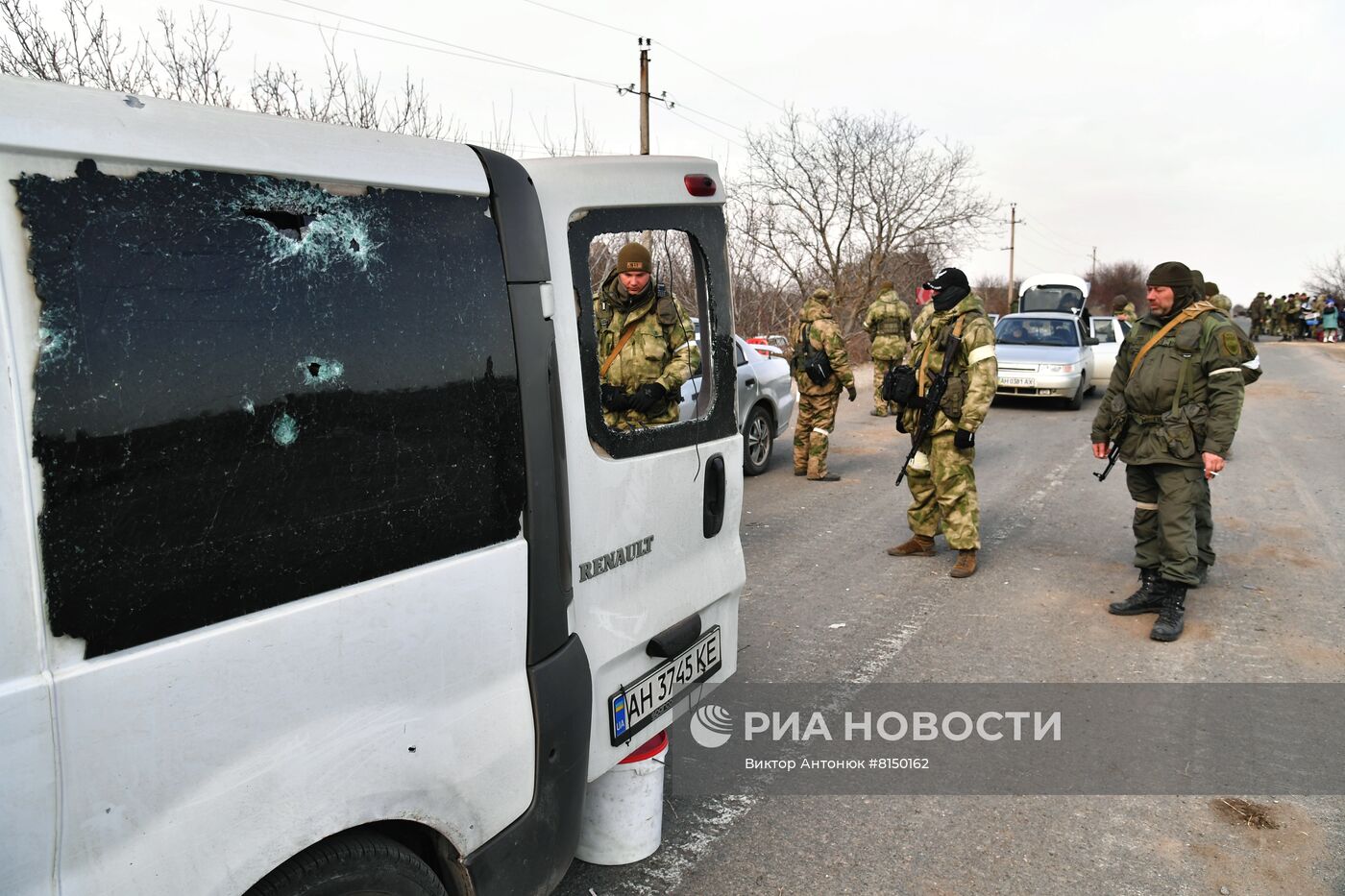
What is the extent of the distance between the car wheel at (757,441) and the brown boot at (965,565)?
3420mm

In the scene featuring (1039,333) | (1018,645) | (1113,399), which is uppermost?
(1113,399)

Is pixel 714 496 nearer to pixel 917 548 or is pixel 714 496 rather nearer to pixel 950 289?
pixel 950 289

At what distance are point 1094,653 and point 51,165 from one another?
4.78 metres

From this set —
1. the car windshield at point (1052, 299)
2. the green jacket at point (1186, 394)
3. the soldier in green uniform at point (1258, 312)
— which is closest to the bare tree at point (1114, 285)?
the soldier in green uniform at point (1258, 312)

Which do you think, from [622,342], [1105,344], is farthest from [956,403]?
[1105,344]

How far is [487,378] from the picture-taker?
81.0 inches

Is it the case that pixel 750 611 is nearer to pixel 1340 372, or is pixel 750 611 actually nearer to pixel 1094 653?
pixel 1094 653

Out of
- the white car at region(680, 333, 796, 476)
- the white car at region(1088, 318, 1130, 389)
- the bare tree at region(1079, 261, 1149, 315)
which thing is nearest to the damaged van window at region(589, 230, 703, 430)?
the white car at region(680, 333, 796, 476)

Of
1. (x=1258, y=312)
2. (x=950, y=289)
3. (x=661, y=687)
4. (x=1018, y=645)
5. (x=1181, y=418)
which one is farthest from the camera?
(x=1258, y=312)

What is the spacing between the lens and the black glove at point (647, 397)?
405 centimetres

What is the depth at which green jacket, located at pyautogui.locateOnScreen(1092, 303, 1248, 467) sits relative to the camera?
4926 millimetres

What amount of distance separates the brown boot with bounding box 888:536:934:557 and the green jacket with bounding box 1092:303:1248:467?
1.58 meters

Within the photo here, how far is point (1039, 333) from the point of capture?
15578 millimetres

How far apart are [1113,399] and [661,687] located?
12.3ft
